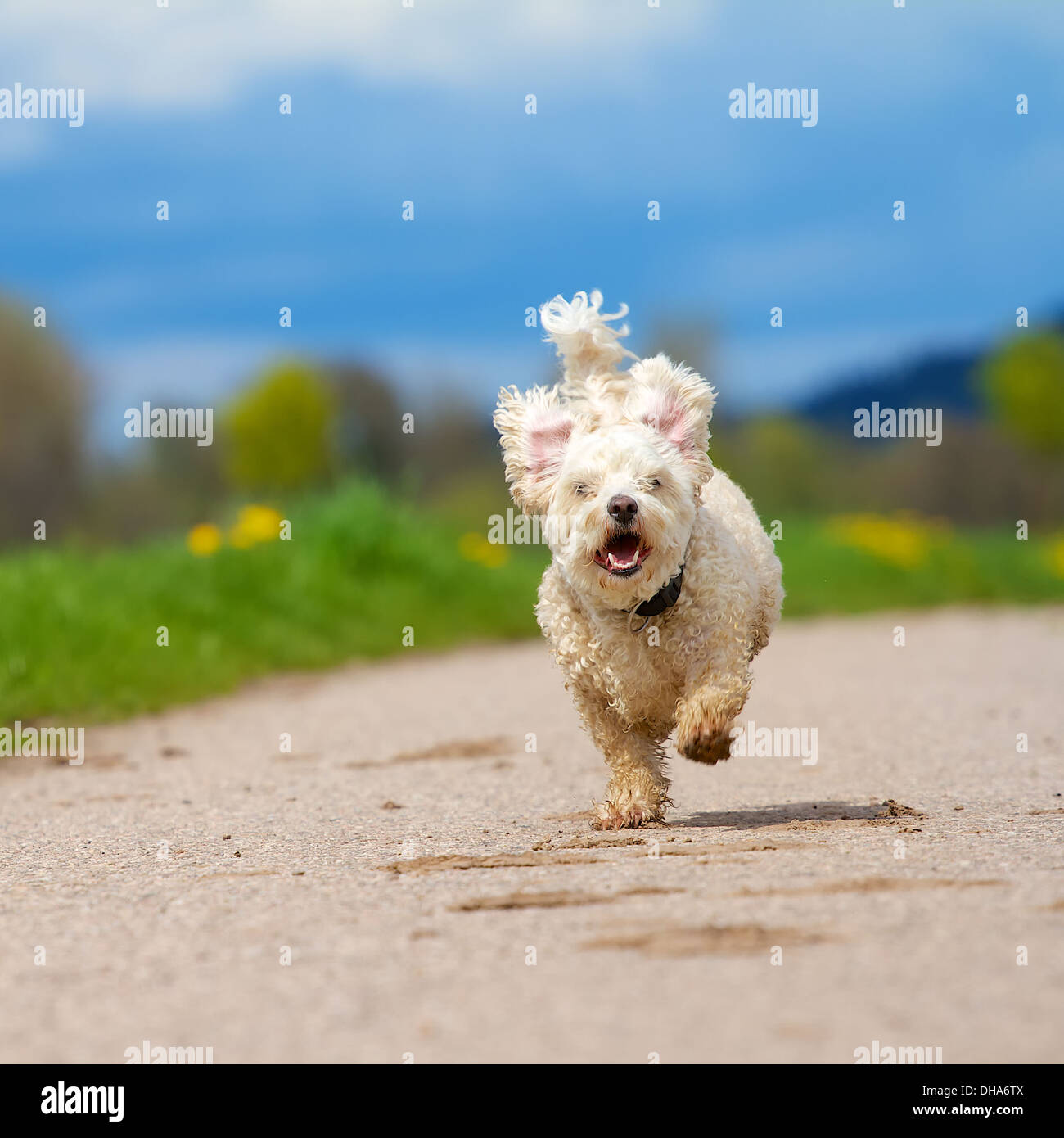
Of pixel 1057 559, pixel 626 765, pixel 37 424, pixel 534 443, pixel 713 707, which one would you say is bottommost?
pixel 626 765

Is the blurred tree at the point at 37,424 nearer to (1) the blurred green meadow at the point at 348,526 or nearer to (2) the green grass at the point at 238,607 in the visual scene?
(1) the blurred green meadow at the point at 348,526

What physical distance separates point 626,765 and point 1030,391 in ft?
116

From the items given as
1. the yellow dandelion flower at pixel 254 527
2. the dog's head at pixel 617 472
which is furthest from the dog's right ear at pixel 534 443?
the yellow dandelion flower at pixel 254 527

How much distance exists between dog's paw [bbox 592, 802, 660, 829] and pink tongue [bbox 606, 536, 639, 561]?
44.5 inches

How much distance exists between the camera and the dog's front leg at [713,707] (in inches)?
218

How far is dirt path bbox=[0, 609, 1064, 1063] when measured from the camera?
3182 millimetres

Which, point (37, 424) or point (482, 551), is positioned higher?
point (37, 424)

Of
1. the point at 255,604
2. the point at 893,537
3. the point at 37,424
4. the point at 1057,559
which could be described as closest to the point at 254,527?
the point at 255,604

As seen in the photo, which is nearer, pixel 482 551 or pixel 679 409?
pixel 679 409

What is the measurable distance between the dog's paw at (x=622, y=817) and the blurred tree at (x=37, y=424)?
29792mm

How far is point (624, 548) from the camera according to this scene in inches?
221

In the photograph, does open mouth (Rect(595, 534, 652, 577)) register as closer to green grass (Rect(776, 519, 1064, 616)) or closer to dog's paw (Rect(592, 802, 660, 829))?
dog's paw (Rect(592, 802, 660, 829))

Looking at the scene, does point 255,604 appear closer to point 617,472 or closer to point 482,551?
point 482,551
